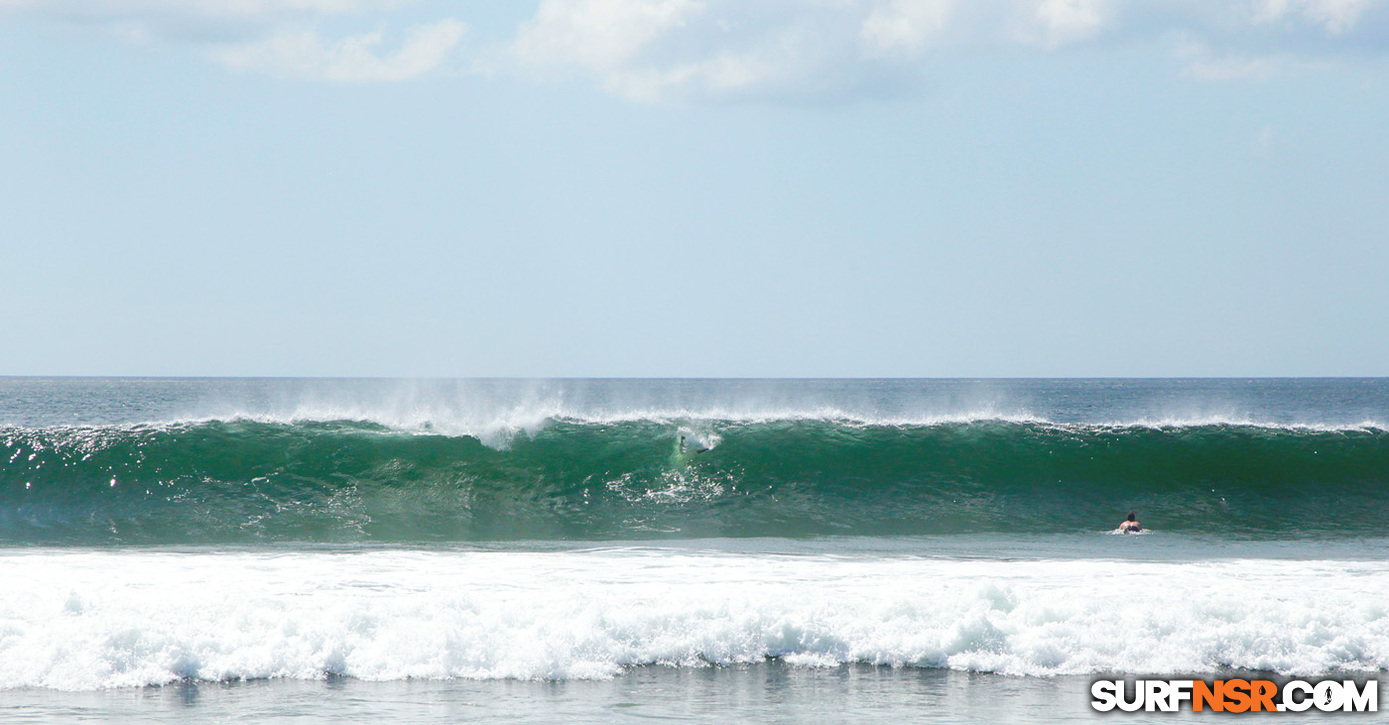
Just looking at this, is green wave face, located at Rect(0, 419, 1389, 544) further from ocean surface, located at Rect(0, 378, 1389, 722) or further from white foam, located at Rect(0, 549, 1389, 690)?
white foam, located at Rect(0, 549, 1389, 690)

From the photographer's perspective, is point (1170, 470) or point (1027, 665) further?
point (1170, 470)

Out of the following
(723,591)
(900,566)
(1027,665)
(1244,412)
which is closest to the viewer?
(1027,665)

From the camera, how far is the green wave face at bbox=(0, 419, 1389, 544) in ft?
46.7

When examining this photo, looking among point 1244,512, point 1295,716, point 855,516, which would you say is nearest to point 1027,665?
point 1295,716

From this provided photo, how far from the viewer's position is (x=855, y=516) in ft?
49.5

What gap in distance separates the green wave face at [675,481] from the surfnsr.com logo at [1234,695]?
7.26 m

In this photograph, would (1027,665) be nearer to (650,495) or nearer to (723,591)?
(723,591)

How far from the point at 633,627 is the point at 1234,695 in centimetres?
A: 399

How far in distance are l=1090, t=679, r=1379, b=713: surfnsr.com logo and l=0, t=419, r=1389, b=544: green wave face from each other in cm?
726

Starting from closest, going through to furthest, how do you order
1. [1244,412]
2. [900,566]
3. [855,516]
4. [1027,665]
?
[1027,665] < [900,566] < [855,516] < [1244,412]

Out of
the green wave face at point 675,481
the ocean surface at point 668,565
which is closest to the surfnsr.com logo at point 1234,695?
the ocean surface at point 668,565

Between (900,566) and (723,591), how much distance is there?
2.46 m

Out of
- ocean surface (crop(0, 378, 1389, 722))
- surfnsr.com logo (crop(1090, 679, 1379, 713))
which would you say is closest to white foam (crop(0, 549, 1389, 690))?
ocean surface (crop(0, 378, 1389, 722))

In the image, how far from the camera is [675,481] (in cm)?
1630
